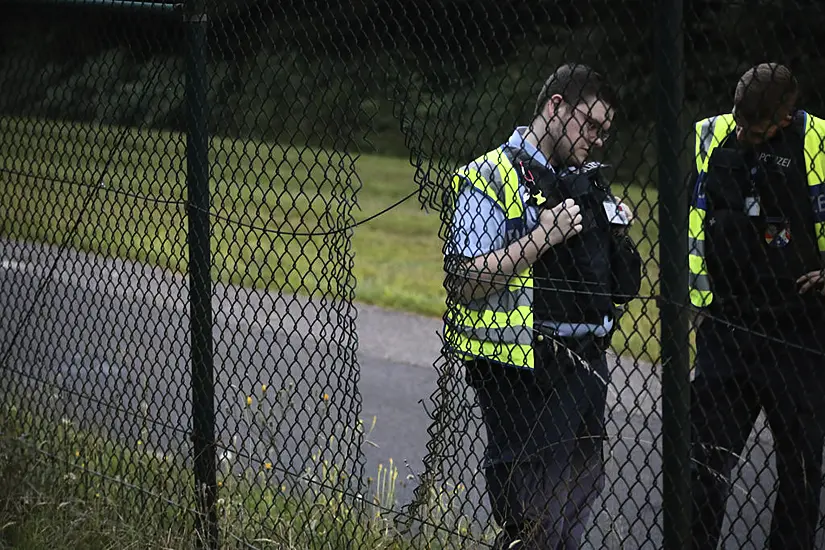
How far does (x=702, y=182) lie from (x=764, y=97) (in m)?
0.54

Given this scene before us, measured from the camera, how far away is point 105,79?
13.5 feet

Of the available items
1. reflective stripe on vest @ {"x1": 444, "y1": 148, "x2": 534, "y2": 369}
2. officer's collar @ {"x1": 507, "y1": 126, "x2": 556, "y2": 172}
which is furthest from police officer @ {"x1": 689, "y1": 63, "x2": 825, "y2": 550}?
reflective stripe on vest @ {"x1": 444, "y1": 148, "x2": 534, "y2": 369}

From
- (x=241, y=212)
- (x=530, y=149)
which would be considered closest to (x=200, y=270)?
(x=530, y=149)

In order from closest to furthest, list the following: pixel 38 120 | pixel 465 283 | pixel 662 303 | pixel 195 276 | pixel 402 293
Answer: pixel 662 303
pixel 465 283
pixel 195 276
pixel 38 120
pixel 402 293

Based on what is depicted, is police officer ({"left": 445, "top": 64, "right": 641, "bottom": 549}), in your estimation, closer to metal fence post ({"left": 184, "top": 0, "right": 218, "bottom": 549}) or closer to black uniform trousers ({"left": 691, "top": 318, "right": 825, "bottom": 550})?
black uniform trousers ({"left": 691, "top": 318, "right": 825, "bottom": 550})

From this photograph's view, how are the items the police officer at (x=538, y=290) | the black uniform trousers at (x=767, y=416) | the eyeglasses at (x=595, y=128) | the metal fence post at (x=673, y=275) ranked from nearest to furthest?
the metal fence post at (x=673, y=275) < the eyeglasses at (x=595, y=128) < the police officer at (x=538, y=290) < the black uniform trousers at (x=767, y=416)

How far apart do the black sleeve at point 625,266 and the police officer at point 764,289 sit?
1.05ft

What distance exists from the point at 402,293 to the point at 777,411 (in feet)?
18.1

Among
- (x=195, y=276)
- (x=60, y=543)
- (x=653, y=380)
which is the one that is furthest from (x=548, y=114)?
(x=653, y=380)

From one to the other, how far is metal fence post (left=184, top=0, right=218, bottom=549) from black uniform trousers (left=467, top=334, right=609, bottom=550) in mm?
902

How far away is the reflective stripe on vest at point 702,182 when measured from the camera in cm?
346

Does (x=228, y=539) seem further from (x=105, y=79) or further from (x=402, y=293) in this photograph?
(x=402, y=293)

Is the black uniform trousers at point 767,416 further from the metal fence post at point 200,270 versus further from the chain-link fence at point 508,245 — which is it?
the metal fence post at point 200,270

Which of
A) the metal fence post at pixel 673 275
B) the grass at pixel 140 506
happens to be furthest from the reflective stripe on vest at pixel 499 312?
the metal fence post at pixel 673 275
